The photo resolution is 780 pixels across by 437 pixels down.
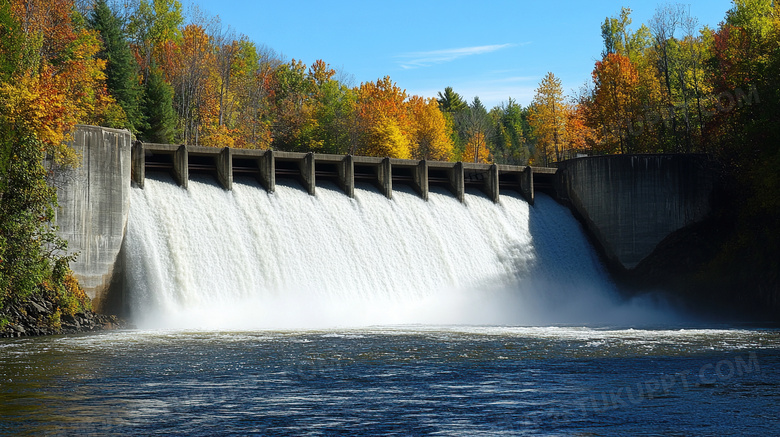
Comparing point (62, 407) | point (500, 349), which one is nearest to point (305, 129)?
point (500, 349)

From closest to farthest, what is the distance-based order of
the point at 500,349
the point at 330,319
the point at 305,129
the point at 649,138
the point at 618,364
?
the point at 618,364, the point at 500,349, the point at 330,319, the point at 649,138, the point at 305,129

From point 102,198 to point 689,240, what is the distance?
29772 mm

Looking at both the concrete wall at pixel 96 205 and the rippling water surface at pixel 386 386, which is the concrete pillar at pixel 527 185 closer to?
the rippling water surface at pixel 386 386

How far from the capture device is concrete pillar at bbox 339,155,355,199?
42750mm

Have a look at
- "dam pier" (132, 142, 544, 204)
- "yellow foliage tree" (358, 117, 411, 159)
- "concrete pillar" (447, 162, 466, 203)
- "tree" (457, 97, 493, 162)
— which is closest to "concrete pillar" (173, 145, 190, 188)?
"dam pier" (132, 142, 544, 204)

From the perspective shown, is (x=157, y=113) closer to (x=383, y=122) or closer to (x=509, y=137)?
(x=383, y=122)

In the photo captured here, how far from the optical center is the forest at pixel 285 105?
A: 29625mm

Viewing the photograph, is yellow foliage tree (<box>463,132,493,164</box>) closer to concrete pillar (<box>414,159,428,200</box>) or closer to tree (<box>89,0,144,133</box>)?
tree (<box>89,0,144,133</box>)

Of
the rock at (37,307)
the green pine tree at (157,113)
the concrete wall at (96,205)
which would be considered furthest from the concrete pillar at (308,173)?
the green pine tree at (157,113)

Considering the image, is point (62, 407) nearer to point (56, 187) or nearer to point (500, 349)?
point (500, 349)

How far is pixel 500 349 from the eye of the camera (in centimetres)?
2467

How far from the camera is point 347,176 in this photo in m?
42.9

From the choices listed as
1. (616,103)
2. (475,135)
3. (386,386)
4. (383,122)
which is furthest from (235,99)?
(386,386)

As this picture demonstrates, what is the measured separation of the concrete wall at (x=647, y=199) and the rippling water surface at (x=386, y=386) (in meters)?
18.4
